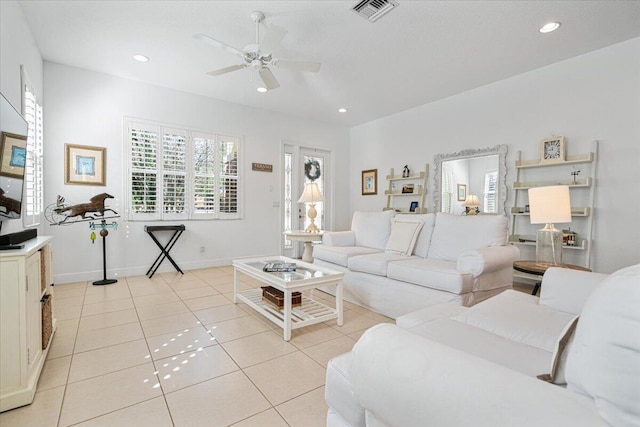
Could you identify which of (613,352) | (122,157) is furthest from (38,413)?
(122,157)

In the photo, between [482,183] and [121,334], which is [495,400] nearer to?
[121,334]

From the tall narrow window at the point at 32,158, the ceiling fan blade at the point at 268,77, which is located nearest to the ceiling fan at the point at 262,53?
the ceiling fan blade at the point at 268,77

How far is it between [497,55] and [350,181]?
3596 millimetres

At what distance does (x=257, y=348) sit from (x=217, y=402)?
0.58m

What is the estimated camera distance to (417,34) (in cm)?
Answer: 299

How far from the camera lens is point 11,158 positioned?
6.01 ft

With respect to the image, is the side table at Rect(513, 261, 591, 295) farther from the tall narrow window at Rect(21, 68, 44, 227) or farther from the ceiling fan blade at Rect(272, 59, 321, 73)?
the tall narrow window at Rect(21, 68, 44, 227)

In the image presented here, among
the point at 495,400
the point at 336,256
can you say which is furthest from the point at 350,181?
the point at 495,400

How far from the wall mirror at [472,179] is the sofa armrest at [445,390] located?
402 cm

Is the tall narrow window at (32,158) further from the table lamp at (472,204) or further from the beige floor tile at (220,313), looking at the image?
the table lamp at (472,204)

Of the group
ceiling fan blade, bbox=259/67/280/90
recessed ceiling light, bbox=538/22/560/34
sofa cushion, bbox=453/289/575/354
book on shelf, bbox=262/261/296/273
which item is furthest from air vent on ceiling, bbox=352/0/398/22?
sofa cushion, bbox=453/289/575/354

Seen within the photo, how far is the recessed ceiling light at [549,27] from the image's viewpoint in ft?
9.21

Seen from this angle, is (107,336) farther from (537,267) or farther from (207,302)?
(537,267)

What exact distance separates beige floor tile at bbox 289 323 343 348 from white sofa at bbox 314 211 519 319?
2.13 feet
